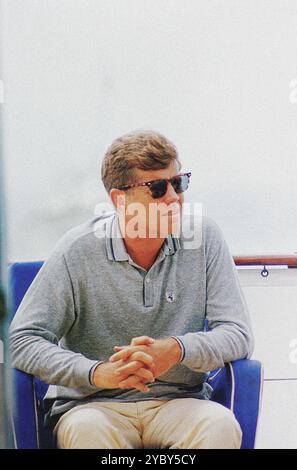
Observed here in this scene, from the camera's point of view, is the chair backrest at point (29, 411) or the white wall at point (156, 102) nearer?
the chair backrest at point (29, 411)

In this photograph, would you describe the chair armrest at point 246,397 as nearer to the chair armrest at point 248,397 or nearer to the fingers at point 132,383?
the chair armrest at point 248,397

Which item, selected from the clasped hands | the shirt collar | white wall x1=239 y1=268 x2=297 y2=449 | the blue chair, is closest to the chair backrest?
the blue chair

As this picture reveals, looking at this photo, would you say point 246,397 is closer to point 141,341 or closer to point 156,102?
point 141,341

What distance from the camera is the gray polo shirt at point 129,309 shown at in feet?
4.77

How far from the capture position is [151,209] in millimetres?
1518

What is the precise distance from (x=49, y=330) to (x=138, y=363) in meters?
0.22

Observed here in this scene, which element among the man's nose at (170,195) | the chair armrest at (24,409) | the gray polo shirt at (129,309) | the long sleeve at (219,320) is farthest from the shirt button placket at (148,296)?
the chair armrest at (24,409)

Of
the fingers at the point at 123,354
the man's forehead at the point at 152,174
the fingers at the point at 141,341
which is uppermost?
the man's forehead at the point at 152,174

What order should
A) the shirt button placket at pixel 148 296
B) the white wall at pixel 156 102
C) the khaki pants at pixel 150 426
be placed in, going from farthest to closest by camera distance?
the white wall at pixel 156 102 → the shirt button placket at pixel 148 296 → the khaki pants at pixel 150 426

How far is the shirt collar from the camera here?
1509 mm

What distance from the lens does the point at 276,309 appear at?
1.73 meters

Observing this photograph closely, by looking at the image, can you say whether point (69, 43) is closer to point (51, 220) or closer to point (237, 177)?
point (51, 220)

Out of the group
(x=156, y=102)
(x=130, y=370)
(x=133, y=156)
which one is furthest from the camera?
(x=156, y=102)

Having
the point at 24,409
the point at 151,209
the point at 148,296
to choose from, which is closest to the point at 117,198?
the point at 151,209
